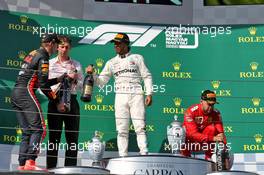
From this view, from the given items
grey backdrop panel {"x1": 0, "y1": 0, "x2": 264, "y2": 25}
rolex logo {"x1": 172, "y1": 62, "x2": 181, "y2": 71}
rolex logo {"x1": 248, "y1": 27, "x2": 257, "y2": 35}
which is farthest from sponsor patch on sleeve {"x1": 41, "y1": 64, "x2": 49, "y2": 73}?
rolex logo {"x1": 248, "y1": 27, "x2": 257, "y2": 35}

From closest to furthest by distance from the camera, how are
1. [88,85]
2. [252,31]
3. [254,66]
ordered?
[88,85], [254,66], [252,31]

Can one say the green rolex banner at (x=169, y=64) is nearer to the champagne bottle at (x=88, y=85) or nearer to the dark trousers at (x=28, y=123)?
the champagne bottle at (x=88, y=85)

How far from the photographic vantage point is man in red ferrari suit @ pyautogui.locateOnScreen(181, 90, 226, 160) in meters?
5.20

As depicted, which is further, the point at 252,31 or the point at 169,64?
the point at 252,31

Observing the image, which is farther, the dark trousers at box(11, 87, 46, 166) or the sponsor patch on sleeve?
the sponsor patch on sleeve

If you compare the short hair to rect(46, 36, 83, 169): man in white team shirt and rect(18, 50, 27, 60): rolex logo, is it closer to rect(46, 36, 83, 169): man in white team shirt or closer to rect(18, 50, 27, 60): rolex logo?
rect(46, 36, 83, 169): man in white team shirt

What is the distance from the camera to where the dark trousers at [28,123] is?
173 inches

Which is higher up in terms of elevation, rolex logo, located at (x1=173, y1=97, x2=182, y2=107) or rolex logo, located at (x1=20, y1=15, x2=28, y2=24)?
rolex logo, located at (x1=20, y1=15, x2=28, y2=24)

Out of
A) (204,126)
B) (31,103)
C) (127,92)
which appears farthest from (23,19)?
(204,126)

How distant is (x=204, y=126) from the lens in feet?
17.5

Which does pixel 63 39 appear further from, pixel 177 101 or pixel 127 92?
pixel 177 101

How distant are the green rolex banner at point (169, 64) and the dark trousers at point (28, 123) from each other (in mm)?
1152

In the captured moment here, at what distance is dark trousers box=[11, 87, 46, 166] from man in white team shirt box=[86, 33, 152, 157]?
0.58m

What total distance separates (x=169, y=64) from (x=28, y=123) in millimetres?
2007
